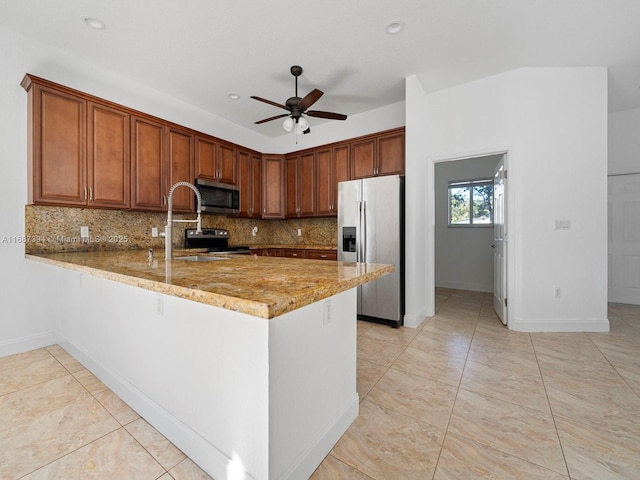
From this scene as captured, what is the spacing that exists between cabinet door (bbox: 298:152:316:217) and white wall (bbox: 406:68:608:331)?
7.87 ft

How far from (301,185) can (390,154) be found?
1508mm

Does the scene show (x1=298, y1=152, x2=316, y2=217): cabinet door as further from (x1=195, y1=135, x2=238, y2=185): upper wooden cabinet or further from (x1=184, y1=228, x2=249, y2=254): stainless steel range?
(x1=184, y1=228, x2=249, y2=254): stainless steel range

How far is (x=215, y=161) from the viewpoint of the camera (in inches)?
156

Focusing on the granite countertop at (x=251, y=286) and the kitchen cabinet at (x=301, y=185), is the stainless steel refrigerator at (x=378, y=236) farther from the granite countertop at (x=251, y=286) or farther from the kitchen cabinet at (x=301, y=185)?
the granite countertop at (x=251, y=286)

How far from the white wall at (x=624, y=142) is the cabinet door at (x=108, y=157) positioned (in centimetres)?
641

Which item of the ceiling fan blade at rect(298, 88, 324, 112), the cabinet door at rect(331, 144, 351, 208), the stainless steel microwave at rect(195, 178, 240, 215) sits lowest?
the stainless steel microwave at rect(195, 178, 240, 215)

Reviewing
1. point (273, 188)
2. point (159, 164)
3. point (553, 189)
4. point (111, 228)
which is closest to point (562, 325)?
point (553, 189)

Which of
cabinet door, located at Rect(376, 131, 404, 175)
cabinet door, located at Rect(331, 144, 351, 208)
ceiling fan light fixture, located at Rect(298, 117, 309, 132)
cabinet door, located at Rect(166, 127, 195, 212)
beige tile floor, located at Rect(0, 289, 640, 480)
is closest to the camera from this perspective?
beige tile floor, located at Rect(0, 289, 640, 480)

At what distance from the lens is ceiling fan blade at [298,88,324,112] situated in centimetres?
265

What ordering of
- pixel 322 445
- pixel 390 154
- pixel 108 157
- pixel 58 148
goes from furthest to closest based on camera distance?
pixel 390 154, pixel 108 157, pixel 58 148, pixel 322 445

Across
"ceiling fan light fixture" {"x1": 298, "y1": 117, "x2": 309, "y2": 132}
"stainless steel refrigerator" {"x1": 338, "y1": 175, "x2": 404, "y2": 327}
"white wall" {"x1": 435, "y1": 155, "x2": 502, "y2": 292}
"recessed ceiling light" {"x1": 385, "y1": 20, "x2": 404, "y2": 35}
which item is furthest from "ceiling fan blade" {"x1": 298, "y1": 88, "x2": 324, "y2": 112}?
"white wall" {"x1": 435, "y1": 155, "x2": 502, "y2": 292}

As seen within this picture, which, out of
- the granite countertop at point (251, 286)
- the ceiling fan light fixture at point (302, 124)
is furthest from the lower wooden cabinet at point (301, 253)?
the granite countertop at point (251, 286)

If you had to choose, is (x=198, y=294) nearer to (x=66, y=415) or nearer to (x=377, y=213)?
(x=66, y=415)

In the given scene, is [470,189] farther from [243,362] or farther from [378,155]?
[243,362]
